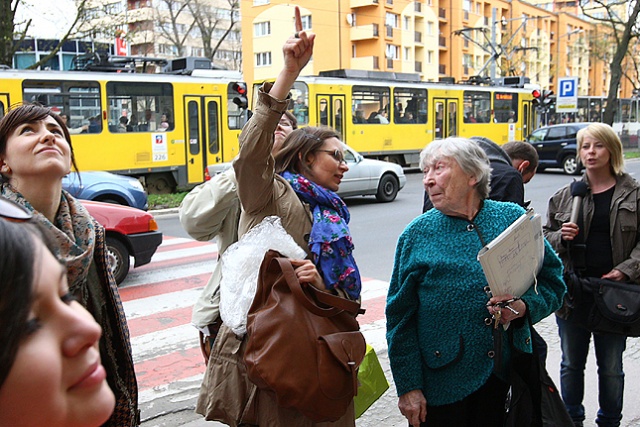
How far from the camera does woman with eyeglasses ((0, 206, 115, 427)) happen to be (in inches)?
36.6

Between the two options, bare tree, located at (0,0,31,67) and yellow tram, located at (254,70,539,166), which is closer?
bare tree, located at (0,0,31,67)

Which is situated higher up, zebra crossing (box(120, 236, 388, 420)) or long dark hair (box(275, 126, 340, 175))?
long dark hair (box(275, 126, 340, 175))

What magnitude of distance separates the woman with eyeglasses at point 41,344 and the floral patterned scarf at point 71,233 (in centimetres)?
106

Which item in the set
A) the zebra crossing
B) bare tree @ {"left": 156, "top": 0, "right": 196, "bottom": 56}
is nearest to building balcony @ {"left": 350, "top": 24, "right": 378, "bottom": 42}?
bare tree @ {"left": 156, "top": 0, "right": 196, "bottom": 56}

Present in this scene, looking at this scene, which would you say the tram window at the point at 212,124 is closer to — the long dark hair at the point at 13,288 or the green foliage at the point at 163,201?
the green foliage at the point at 163,201

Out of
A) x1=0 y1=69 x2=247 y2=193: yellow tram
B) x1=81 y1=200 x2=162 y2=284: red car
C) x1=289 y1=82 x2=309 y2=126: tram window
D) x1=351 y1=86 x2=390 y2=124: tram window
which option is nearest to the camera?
x1=81 y1=200 x2=162 y2=284: red car

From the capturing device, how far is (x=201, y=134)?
18.0m

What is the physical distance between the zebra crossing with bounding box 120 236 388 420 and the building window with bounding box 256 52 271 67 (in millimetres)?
53631

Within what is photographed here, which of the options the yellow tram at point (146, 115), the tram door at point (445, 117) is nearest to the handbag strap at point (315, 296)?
the yellow tram at point (146, 115)

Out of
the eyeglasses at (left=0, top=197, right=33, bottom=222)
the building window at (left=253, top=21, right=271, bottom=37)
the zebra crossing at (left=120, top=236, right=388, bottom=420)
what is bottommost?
the zebra crossing at (left=120, top=236, right=388, bottom=420)

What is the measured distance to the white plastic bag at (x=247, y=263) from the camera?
2490mm

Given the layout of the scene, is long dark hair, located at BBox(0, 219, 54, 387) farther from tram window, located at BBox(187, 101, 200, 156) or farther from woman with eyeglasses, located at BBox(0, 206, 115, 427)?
tram window, located at BBox(187, 101, 200, 156)

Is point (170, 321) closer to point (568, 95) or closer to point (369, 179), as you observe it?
point (369, 179)

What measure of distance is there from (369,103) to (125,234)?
15776 mm
